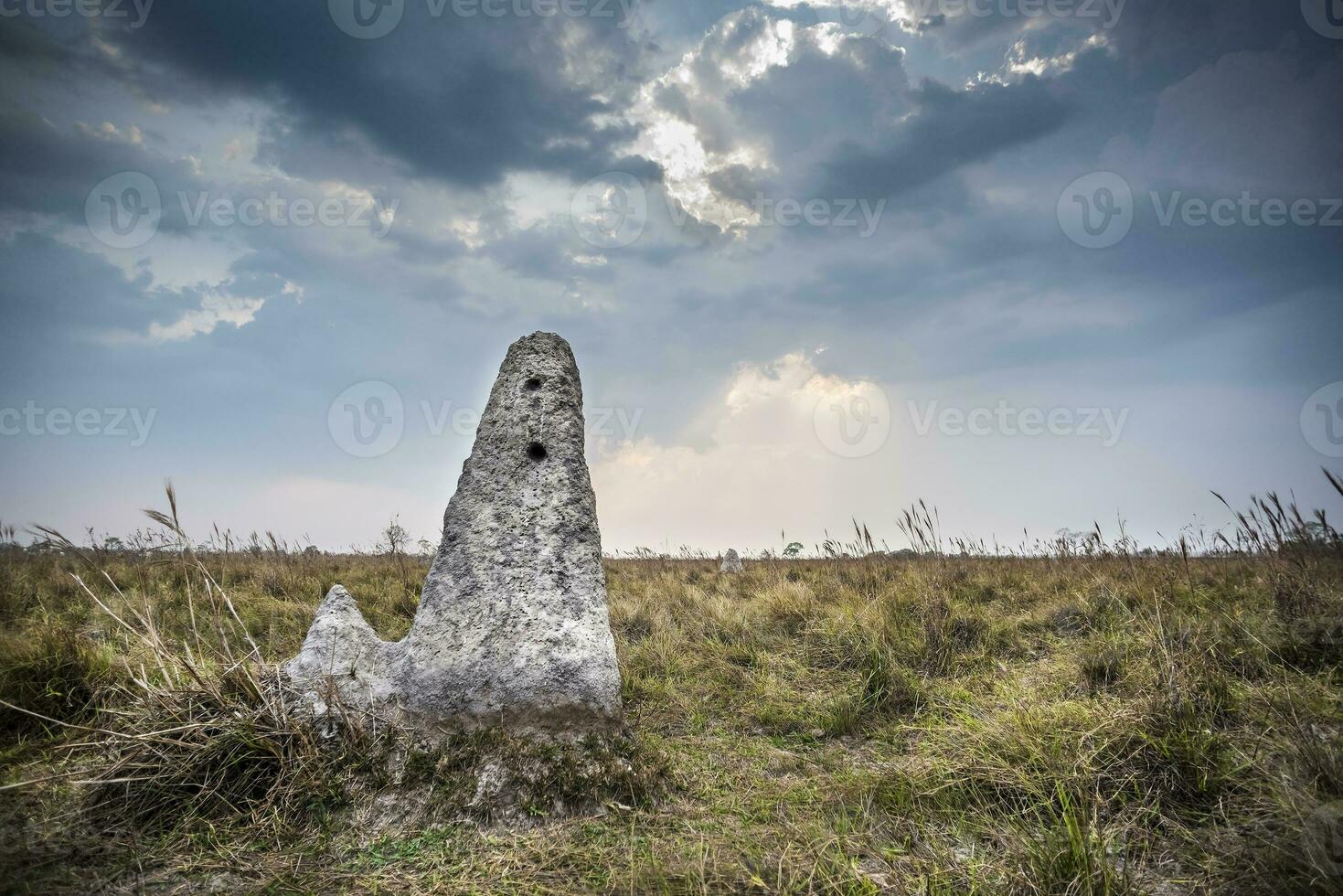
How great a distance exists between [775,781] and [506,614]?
5.89 feet

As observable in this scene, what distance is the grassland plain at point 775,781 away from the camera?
220 centimetres

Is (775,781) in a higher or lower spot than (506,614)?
lower

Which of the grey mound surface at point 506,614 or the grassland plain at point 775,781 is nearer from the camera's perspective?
the grassland plain at point 775,781

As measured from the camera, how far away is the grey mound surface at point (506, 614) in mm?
3219

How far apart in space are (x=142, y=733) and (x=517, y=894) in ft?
6.63

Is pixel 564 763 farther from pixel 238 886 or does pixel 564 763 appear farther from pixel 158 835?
pixel 158 835

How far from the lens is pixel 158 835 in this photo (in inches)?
102

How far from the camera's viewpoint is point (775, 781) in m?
3.32

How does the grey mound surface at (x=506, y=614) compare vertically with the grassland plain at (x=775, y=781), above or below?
above

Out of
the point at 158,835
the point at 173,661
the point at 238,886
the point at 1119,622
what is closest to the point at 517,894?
Result: the point at 238,886

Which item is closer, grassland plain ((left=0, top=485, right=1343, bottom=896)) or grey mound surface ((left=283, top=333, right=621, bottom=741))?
grassland plain ((left=0, top=485, right=1343, bottom=896))

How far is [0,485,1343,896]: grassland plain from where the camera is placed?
7.22ft

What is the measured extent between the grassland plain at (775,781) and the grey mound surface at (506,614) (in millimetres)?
236

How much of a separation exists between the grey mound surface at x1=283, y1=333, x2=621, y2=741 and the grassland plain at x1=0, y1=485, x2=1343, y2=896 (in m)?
0.24
